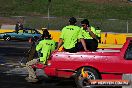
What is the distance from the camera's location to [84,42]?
42.4ft

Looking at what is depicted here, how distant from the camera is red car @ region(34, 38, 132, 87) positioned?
40.4ft

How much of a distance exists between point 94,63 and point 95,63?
27mm

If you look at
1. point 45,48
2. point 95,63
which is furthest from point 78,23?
point 95,63

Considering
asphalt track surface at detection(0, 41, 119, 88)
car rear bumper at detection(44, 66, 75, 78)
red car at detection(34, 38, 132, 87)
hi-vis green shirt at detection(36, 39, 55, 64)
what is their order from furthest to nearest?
hi-vis green shirt at detection(36, 39, 55, 64), asphalt track surface at detection(0, 41, 119, 88), car rear bumper at detection(44, 66, 75, 78), red car at detection(34, 38, 132, 87)

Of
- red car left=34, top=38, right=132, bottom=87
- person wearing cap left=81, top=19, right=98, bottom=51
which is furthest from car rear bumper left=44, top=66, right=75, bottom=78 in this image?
person wearing cap left=81, top=19, right=98, bottom=51

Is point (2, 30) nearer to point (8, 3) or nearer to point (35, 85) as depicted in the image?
point (8, 3)

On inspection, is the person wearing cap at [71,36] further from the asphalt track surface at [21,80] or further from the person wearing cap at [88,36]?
the asphalt track surface at [21,80]

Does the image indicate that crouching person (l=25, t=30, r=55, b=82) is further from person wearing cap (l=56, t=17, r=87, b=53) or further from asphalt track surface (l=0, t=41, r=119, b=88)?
person wearing cap (l=56, t=17, r=87, b=53)

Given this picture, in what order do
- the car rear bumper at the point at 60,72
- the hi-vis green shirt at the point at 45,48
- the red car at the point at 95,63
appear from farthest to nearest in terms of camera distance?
the hi-vis green shirt at the point at 45,48, the car rear bumper at the point at 60,72, the red car at the point at 95,63

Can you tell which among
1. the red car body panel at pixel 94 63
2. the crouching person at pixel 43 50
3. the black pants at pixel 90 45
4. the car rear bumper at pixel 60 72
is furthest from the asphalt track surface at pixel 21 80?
the black pants at pixel 90 45

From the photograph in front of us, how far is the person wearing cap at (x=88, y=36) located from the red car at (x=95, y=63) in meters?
0.67

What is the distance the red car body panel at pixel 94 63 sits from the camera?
1234 cm

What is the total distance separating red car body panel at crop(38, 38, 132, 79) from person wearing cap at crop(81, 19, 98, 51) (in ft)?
2.24

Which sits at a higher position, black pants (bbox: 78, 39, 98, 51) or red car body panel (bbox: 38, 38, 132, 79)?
black pants (bbox: 78, 39, 98, 51)
